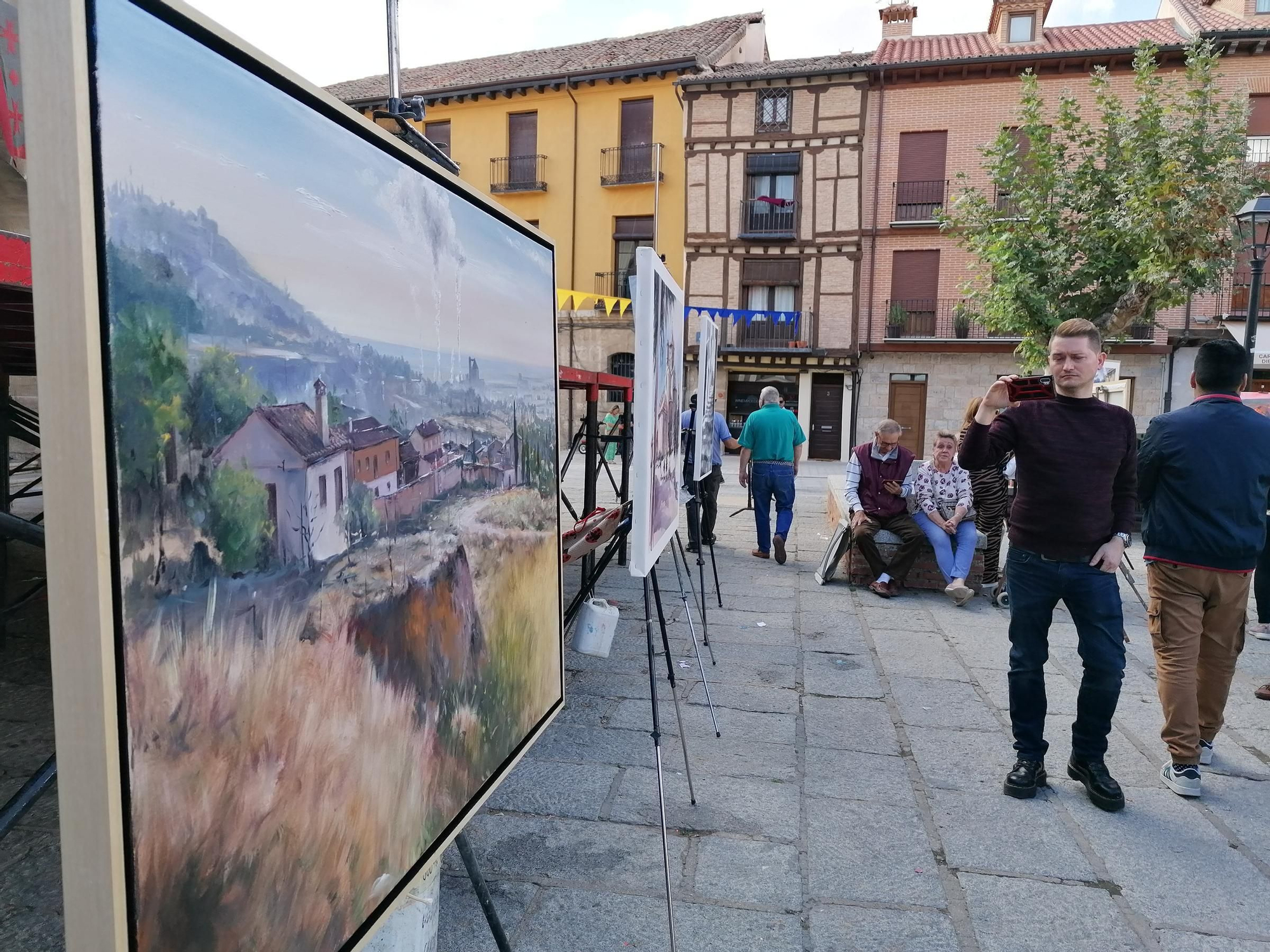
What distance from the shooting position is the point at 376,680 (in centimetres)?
111

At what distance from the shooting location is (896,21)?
72.1 feet

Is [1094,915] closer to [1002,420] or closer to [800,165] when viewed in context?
[1002,420]

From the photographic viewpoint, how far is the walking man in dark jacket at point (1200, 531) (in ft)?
9.41

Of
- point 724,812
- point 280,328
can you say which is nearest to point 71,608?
point 280,328

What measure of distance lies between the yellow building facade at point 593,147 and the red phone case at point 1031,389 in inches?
744

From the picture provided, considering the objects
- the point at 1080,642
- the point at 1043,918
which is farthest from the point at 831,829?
the point at 1080,642

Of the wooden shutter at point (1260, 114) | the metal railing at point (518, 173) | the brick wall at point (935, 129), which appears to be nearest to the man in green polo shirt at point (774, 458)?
the brick wall at point (935, 129)

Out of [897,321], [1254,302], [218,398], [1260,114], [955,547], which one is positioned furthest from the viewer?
[897,321]

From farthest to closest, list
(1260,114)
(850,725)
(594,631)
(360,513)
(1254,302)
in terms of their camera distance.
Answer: (1260,114)
(1254,302)
(850,725)
(594,631)
(360,513)

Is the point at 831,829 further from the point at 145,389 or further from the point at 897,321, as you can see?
the point at 897,321

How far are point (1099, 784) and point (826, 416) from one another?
62.7ft

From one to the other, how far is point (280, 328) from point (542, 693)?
3.63 feet

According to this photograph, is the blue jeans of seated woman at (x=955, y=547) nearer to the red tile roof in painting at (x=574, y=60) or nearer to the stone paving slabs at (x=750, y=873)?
the stone paving slabs at (x=750, y=873)

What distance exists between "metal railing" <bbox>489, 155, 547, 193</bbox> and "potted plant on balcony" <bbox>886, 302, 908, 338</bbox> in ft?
32.5
